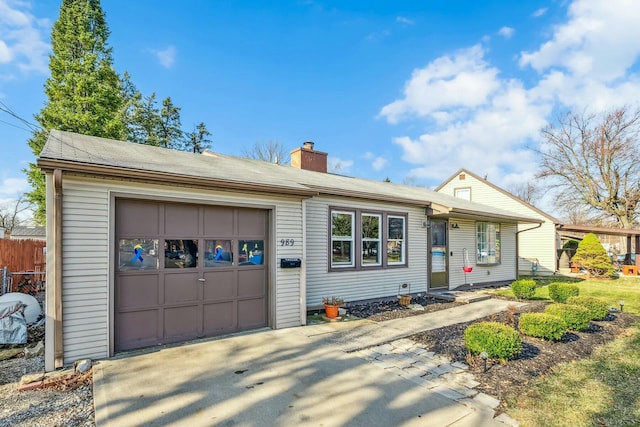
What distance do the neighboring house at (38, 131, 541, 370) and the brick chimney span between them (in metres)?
3.71

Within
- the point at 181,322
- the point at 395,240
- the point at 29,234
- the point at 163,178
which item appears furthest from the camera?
the point at 29,234

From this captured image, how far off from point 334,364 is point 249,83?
15.0 metres

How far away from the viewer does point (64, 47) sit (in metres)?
16.7

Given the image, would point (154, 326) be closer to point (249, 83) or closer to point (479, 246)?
point (479, 246)

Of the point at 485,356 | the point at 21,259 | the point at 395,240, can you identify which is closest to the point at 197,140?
the point at 21,259

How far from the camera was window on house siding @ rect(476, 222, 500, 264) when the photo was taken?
39.2 ft

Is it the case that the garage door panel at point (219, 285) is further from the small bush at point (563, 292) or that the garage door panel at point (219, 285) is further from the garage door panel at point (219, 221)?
the small bush at point (563, 292)

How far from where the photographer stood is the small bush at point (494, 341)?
4.26 metres

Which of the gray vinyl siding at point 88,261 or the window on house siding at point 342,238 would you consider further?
the window on house siding at point 342,238

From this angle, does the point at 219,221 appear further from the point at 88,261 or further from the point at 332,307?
the point at 332,307

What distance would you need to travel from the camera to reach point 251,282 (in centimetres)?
591

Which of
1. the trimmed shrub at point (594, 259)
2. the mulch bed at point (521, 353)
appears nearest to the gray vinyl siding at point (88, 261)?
the mulch bed at point (521, 353)

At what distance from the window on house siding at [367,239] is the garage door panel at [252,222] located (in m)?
2.09

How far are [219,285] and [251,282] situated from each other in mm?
587
